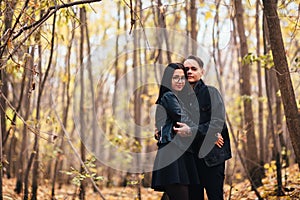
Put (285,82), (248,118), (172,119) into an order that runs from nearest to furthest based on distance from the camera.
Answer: (172,119) → (285,82) → (248,118)

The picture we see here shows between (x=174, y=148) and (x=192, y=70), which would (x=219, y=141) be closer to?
(x=174, y=148)

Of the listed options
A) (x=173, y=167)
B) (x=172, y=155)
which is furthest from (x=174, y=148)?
(x=173, y=167)

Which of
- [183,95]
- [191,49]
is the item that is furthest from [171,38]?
[183,95]

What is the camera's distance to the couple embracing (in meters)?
4.14

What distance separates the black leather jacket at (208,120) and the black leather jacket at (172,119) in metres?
0.11

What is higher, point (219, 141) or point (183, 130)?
point (183, 130)

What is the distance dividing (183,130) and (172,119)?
0.19 metres

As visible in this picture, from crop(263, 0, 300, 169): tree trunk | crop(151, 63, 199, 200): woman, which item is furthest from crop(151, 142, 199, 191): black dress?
crop(263, 0, 300, 169): tree trunk

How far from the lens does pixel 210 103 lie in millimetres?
4289

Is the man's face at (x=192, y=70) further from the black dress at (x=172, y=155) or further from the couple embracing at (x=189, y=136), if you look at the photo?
the black dress at (x=172, y=155)

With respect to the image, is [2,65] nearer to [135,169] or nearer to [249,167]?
A: [249,167]

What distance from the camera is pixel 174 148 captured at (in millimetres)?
4164

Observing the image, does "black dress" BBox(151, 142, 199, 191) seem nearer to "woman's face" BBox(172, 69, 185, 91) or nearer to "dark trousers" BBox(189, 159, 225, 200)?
"dark trousers" BBox(189, 159, 225, 200)

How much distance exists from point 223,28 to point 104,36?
202 inches
